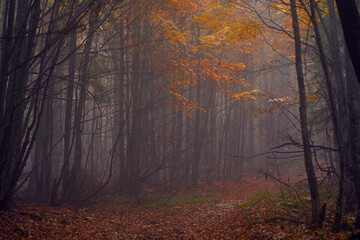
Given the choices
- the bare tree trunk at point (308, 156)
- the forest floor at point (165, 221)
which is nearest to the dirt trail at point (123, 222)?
the forest floor at point (165, 221)

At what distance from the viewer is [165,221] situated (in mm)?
10766

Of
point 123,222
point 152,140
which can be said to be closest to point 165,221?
→ point 123,222

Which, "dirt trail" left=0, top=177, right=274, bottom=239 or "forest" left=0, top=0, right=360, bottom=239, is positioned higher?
"forest" left=0, top=0, right=360, bottom=239

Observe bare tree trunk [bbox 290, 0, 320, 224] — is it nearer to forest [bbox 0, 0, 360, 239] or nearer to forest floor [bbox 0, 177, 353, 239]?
forest [bbox 0, 0, 360, 239]

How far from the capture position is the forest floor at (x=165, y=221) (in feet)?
22.5

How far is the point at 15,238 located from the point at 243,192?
14.0 m

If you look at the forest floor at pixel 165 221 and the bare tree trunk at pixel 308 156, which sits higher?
the bare tree trunk at pixel 308 156

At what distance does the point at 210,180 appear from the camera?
19344 mm

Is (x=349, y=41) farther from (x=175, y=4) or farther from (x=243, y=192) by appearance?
(x=243, y=192)

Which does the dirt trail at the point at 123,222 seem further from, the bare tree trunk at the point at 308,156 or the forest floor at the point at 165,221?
the bare tree trunk at the point at 308,156

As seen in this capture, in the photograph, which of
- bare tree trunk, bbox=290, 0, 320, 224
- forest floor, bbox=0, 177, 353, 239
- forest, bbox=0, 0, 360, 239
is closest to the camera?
forest floor, bbox=0, 177, 353, 239

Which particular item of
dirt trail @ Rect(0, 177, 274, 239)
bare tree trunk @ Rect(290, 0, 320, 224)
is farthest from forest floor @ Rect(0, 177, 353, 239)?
bare tree trunk @ Rect(290, 0, 320, 224)

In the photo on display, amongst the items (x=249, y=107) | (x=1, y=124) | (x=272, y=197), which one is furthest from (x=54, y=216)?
(x=249, y=107)

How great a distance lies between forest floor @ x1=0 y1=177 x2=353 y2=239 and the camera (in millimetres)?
6871
